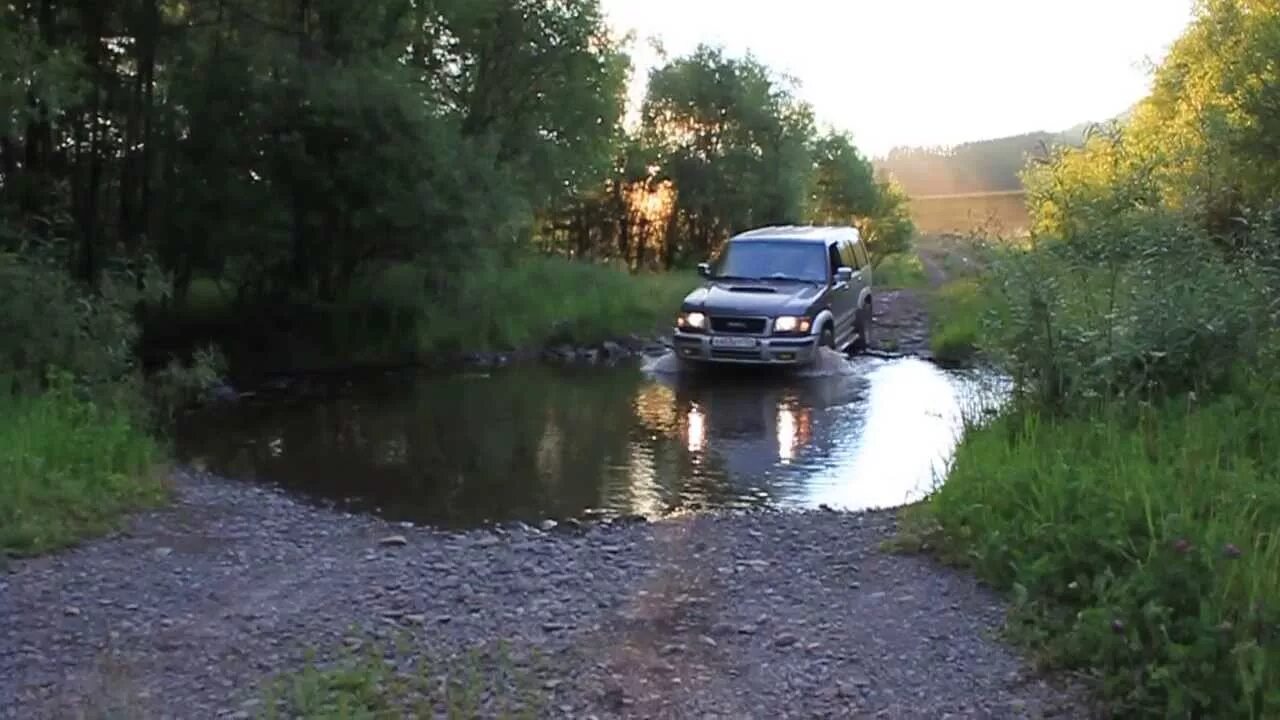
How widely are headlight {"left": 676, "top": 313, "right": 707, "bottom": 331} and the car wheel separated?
4.05 m

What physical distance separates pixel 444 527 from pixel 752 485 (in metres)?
2.87

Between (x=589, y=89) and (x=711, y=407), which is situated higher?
(x=589, y=89)

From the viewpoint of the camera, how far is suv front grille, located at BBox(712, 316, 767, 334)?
57.9 feet

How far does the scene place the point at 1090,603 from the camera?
5.56 m

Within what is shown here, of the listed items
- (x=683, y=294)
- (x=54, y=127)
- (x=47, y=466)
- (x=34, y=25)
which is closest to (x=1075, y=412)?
(x=47, y=466)

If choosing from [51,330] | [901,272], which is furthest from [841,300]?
[901,272]

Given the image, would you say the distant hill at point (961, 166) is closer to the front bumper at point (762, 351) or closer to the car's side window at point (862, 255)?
the car's side window at point (862, 255)

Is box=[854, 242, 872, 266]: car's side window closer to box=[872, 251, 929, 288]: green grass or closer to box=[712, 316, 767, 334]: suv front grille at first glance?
box=[712, 316, 767, 334]: suv front grille

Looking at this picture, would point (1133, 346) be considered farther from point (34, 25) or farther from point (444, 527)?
A: point (34, 25)

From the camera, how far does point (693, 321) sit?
59.4 feet

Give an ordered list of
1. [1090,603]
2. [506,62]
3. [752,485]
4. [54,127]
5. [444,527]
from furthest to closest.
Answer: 1. [506,62]
2. [54,127]
3. [752,485]
4. [444,527]
5. [1090,603]

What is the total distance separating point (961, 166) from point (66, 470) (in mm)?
40305

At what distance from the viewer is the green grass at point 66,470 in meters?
7.98

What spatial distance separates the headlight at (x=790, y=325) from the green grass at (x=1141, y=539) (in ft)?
29.0
